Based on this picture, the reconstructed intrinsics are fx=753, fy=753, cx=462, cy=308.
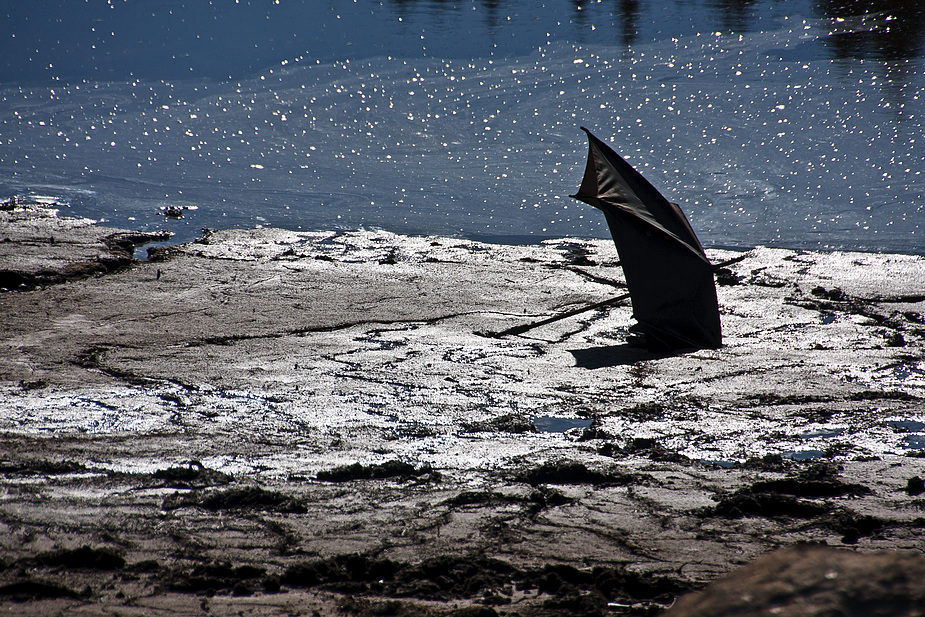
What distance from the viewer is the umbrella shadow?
14.8 feet

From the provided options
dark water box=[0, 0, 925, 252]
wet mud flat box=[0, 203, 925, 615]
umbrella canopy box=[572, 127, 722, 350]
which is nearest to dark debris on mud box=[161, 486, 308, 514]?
wet mud flat box=[0, 203, 925, 615]

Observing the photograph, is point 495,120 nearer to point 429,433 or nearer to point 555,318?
point 555,318

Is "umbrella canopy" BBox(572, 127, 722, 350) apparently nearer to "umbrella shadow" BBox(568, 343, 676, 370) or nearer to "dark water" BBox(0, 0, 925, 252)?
"umbrella shadow" BBox(568, 343, 676, 370)

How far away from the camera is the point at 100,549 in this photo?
77.7 inches

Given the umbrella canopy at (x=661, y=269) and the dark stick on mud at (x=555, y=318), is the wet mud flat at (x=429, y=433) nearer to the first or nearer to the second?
the dark stick on mud at (x=555, y=318)

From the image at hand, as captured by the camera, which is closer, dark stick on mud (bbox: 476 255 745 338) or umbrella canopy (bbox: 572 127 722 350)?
umbrella canopy (bbox: 572 127 722 350)

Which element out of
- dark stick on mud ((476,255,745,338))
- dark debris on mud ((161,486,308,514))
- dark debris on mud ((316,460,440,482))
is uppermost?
dark debris on mud ((161,486,308,514))

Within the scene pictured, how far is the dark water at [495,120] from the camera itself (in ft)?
24.9

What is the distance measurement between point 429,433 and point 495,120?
6.81m

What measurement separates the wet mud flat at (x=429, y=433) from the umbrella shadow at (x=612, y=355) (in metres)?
0.03

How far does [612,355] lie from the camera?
467 cm

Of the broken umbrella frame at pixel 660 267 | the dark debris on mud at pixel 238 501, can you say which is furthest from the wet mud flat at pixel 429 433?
the broken umbrella frame at pixel 660 267

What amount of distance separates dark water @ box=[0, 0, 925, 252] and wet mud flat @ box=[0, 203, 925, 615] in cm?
122

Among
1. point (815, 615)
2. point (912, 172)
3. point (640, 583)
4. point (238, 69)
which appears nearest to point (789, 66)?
point (912, 172)
